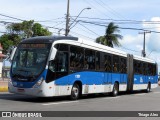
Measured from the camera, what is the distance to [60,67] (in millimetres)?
18531

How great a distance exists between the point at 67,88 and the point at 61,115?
6041mm

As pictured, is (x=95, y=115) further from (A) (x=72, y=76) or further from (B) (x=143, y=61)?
(B) (x=143, y=61)

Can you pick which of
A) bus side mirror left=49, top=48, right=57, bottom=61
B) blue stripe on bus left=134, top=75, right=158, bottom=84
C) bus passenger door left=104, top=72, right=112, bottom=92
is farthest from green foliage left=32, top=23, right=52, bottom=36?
bus side mirror left=49, top=48, right=57, bottom=61

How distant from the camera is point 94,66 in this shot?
2208cm

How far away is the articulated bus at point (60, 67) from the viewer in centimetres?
1769

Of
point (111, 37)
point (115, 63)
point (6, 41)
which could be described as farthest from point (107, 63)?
point (6, 41)

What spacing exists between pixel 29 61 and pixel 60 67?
149 centimetres

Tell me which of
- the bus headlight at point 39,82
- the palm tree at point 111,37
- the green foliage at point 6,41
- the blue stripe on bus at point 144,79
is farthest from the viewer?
the green foliage at point 6,41

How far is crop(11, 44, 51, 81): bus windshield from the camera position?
→ 1773 centimetres

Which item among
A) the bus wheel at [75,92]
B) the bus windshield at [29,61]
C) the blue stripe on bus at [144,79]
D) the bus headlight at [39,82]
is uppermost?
the bus windshield at [29,61]

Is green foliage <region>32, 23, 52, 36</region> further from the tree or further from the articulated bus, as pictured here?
the articulated bus

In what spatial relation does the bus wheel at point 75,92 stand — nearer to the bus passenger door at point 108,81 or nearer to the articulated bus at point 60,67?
the articulated bus at point 60,67

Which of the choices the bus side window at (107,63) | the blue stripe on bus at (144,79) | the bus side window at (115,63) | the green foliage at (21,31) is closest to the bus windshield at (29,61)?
the bus side window at (107,63)

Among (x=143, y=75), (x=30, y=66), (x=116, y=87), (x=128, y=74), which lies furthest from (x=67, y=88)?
(x=143, y=75)
